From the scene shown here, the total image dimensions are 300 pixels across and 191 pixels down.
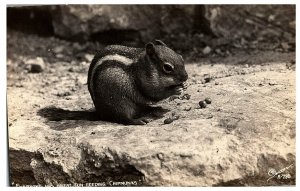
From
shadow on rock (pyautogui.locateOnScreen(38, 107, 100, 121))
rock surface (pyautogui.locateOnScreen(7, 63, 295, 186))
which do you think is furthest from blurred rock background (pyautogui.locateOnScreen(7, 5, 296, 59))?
shadow on rock (pyautogui.locateOnScreen(38, 107, 100, 121))

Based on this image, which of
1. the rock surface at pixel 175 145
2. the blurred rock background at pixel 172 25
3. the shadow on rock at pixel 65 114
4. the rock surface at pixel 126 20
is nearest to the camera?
the rock surface at pixel 175 145

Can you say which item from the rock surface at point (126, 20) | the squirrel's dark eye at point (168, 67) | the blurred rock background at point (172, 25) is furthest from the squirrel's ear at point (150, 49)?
the rock surface at point (126, 20)

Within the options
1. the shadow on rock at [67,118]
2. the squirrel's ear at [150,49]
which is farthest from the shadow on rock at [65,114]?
the squirrel's ear at [150,49]

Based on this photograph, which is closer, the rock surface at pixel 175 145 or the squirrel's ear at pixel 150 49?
the rock surface at pixel 175 145

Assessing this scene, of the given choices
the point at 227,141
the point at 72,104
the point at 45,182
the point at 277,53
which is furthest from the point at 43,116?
the point at 277,53

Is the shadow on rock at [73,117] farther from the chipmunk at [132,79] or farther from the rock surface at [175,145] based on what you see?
the chipmunk at [132,79]

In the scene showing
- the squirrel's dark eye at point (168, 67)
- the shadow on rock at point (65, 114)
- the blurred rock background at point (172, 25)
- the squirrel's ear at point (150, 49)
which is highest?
the squirrel's ear at point (150, 49)

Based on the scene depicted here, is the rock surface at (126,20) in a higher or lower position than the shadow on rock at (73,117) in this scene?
higher

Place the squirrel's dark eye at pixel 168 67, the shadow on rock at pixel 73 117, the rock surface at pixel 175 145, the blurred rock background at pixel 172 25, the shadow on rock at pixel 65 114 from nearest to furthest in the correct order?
the rock surface at pixel 175 145 → the squirrel's dark eye at pixel 168 67 → the shadow on rock at pixel 73 117 → the shadow on rock at pixel 65 114 → the blurred rock background at pixel 172 25
